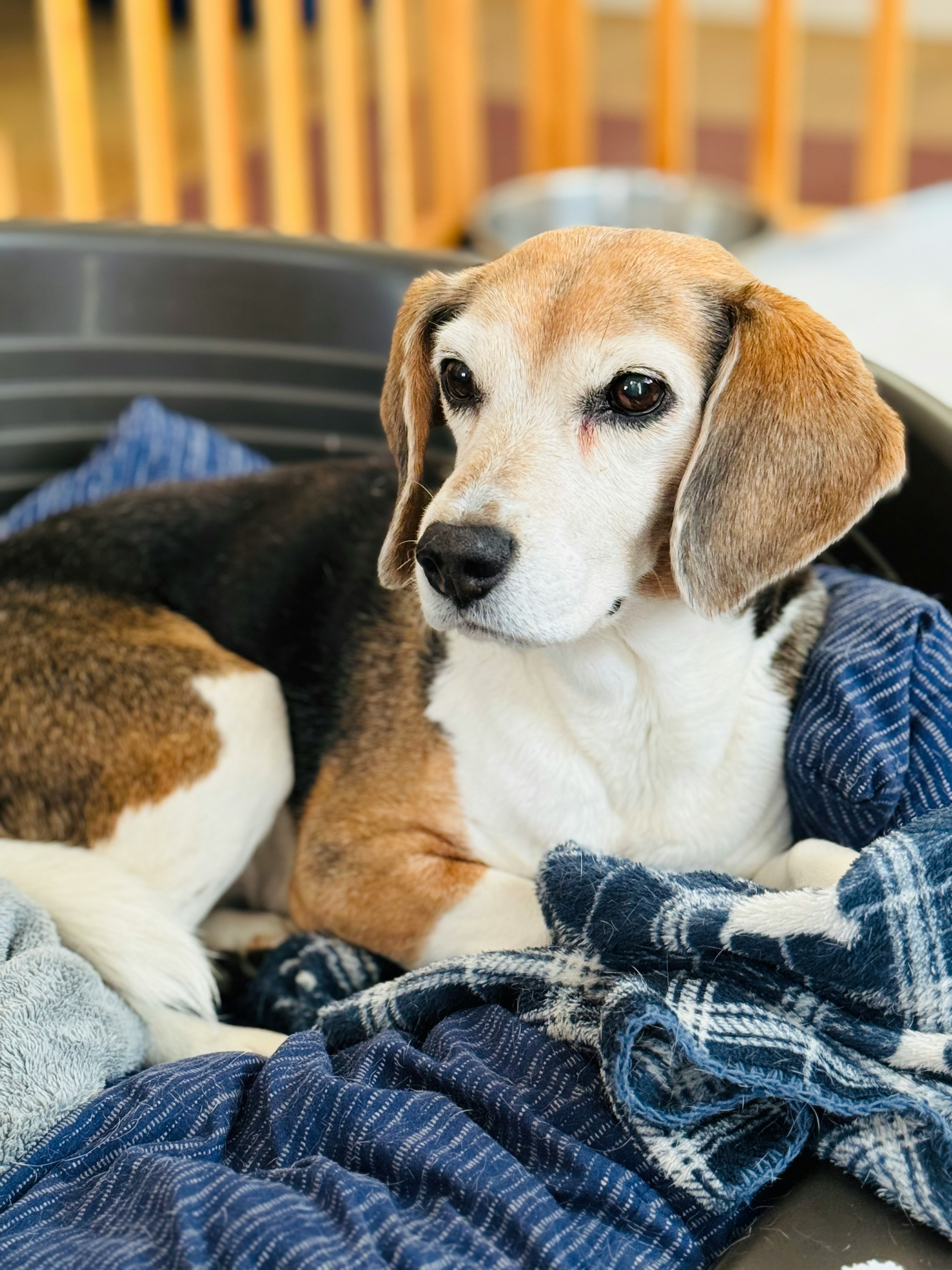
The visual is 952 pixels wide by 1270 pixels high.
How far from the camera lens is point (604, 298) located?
1.38 m

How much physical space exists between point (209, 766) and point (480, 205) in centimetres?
261

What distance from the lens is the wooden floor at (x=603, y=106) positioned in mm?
5074

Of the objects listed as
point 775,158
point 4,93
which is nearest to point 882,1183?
point 775,158

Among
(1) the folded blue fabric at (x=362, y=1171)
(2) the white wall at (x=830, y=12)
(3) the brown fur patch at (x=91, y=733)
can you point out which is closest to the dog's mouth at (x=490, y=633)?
(1) the folded blue fabric at (x=362, y=1171)

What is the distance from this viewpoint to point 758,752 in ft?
5.34

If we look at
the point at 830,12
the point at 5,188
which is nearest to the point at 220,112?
the point at 5,188

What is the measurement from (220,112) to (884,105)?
1930 millimetres

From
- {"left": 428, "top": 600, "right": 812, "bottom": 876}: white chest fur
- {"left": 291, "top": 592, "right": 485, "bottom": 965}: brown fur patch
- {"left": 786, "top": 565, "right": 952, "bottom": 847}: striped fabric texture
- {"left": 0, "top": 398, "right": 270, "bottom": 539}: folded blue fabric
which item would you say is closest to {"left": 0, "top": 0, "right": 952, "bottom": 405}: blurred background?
{"left": 0, "top": 398, "right": 270, "bottom": 539}: folded blue fabric

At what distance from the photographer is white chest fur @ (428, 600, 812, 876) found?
154 cm

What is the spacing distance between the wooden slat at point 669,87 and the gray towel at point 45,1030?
333 cm

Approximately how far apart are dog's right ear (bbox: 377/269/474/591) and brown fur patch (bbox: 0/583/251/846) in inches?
Answer: 13.5

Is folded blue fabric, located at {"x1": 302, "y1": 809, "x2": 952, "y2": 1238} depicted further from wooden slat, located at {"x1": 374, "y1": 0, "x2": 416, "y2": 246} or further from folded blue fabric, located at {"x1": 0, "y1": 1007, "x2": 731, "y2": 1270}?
wooden slat, located at {"x1": 374, "y1": 0, "x2": 416, "y2": 246}

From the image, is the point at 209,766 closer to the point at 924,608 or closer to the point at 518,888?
the point at 518,888

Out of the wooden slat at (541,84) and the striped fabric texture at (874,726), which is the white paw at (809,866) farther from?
the wooden slat at (541,84)
